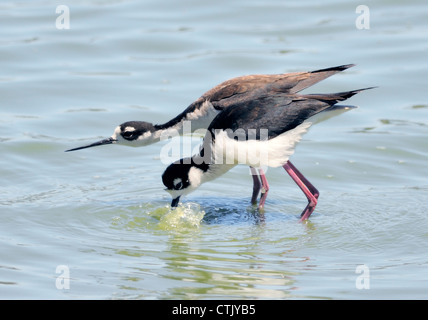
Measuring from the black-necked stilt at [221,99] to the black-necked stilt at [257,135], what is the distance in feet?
0.89

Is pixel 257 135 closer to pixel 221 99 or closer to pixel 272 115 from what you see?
pixel 272 115

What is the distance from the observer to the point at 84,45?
15203 mm

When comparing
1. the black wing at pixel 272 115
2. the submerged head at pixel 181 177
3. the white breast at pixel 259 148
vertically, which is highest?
the black wing at pixel 272 115

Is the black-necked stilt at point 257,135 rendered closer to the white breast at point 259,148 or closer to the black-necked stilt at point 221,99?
the white breast at point 259,148

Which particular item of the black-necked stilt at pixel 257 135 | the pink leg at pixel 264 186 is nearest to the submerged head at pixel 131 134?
the black-necked stilt at pixel 257 135

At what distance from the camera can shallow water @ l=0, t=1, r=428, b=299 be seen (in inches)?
295

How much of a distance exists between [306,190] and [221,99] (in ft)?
5.00

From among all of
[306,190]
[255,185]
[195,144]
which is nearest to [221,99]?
[255,185]

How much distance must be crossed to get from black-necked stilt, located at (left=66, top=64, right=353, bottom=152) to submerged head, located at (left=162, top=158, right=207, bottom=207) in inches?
33.2

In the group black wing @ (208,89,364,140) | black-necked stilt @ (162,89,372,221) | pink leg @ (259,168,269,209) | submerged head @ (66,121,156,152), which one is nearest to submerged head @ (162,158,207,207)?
black-necked stilt @ (162,89,372,221)

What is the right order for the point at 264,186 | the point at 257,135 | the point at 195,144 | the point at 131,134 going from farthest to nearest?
the point at 195,144, the point at 131,134, the point at 264,186, the point at 257,135

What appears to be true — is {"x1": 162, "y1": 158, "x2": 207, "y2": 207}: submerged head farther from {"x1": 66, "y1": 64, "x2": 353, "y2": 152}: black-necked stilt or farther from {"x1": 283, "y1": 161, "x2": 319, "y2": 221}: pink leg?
{"x1": 283, "y1": 161, "x2": 319, "y2": 221}: pink leg

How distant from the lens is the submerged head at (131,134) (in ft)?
32.9

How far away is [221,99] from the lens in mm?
9852
